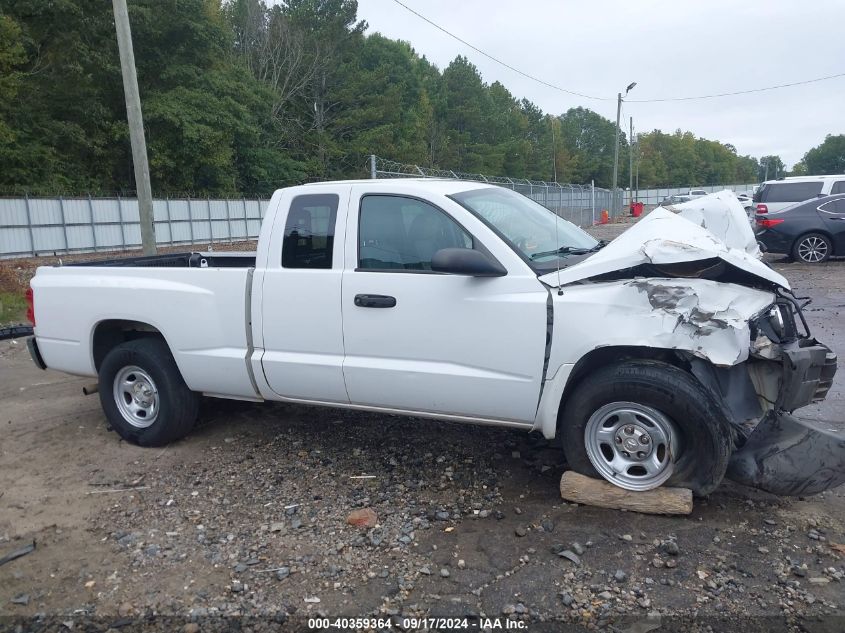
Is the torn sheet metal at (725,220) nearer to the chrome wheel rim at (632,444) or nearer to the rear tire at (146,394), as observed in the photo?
the chrome wheel rim at (632,444)

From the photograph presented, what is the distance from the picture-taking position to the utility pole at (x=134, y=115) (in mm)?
11141

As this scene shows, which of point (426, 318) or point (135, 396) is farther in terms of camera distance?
point (135, 396)

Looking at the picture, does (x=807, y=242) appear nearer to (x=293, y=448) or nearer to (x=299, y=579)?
(x=293, y=448)

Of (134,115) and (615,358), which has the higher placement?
(134,115)

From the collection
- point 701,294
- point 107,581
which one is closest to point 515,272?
point 701,294

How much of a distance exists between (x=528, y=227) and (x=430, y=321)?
994mm

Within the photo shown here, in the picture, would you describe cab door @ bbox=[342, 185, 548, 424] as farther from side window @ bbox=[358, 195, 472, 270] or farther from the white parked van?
the white parked van

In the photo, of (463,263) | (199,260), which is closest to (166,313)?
(199,260)

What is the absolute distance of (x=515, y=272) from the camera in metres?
4.02

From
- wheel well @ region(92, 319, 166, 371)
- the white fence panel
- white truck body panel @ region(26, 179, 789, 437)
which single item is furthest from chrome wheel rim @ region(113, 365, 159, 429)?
the white fence panel

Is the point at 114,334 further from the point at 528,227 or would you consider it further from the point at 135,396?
the point at 528,227

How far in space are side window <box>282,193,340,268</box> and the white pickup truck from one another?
0.4 inches

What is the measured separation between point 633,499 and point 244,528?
7.22ft

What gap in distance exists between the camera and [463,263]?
3898 millimetres
